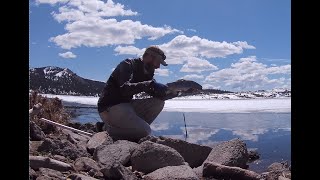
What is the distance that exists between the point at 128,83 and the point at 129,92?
11 centimetres

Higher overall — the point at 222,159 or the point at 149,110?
the point at 149,110

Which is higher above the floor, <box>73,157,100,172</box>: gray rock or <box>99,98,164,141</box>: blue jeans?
<box>99,98,164,141</box>: blue jeans

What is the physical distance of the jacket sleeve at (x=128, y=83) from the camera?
16.7ft

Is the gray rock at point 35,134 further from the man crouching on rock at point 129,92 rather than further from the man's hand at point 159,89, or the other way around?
the man's hand at point 159,89

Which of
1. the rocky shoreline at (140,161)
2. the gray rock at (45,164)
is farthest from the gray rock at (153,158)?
the gray rock at (45,164)

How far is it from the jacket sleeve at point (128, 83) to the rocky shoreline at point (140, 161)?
2.15ft

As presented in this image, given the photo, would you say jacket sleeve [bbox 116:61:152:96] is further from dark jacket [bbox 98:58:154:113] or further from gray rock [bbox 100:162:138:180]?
gray rock [bbox 100:162:138:180]

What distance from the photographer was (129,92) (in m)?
5.16

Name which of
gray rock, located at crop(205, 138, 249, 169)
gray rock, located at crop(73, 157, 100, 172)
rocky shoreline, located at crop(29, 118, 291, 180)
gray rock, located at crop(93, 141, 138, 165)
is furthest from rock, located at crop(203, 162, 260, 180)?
gray rock, located at crop(73, 157, 100, 172)

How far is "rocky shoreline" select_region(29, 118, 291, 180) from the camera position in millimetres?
3265

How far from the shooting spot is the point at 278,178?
356 cm
